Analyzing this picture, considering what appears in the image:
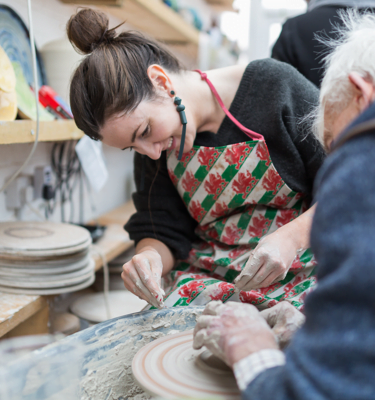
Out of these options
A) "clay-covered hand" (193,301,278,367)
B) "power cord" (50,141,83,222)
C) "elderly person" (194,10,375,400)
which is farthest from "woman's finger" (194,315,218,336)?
"power cord" (50,141,83,222)

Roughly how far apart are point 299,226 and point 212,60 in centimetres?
266

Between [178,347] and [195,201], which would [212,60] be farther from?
[178,347]

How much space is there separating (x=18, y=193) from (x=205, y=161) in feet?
2.55

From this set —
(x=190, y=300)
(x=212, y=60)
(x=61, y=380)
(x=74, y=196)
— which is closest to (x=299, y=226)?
(x=190, y=300)

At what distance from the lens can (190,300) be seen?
103 centimetres

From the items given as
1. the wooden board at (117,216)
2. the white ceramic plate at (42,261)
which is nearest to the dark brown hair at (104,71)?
the white ceramic plate at (42,261)

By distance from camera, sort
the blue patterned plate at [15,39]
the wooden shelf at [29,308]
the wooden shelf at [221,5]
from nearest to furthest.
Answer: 1. the wooden shelf at [29,308]
2. the blue patterned plate at [15,39]
3. the wooden shelf at [221,5]

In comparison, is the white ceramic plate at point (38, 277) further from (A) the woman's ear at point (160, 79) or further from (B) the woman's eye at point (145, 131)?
(A) the woman's ear at point (160, 79)

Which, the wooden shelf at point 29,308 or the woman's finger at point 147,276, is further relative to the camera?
the wooden shelf at point 29,308

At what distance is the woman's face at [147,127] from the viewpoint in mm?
980

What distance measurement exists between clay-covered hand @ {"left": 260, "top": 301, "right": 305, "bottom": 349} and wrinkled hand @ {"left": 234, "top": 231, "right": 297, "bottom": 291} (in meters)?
0.10

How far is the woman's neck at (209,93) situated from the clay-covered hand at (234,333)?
60cm

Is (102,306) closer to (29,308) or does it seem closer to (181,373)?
(29,308)

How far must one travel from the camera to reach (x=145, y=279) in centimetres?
94
